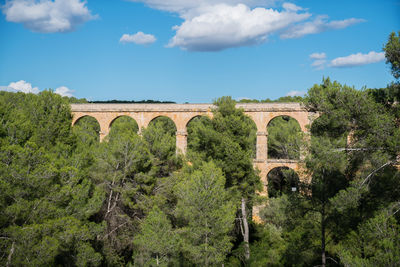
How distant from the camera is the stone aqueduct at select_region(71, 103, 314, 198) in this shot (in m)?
25.8

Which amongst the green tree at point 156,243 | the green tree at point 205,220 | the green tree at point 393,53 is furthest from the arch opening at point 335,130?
the green tree at point 156,243

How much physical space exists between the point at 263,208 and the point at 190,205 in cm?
858

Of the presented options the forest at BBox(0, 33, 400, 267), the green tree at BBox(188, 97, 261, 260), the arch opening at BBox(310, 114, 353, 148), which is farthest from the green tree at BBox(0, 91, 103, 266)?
the arch opening at BBox(310, 114, 353, 148)

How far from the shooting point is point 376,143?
9.72 metres

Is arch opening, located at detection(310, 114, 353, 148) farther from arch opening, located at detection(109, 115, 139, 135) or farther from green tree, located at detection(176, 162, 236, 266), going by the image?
arch opening, located at detection(109, 115, 139, 135)

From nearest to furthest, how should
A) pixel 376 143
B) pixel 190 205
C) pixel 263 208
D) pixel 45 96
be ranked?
pixel 376 143
pixel 190 205
pixel 45 96
pixel 263 208

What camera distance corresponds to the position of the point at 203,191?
48.8 feet

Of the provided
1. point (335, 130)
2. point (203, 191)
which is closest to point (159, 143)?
point (203, 191)

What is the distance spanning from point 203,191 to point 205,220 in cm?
107

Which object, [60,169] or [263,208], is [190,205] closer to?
[60,169]

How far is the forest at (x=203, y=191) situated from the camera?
33.1 ft

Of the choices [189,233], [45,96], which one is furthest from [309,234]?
[45,96]

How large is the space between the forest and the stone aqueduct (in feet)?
15.2

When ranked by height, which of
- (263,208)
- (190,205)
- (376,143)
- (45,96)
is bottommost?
(263,208)
